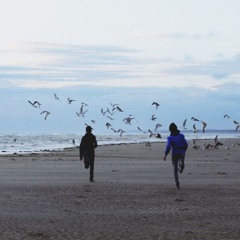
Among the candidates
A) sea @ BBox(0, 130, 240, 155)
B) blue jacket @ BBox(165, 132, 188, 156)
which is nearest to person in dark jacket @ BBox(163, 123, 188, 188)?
blue jacket @ BBox(165, 132, 188, 156)

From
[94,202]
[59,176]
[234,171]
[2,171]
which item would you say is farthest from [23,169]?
[94,202]

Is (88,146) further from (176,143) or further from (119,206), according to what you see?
(119,206)

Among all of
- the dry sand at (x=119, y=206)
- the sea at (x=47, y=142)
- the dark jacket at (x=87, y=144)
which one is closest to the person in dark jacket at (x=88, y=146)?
the dark jacket at (x=87, y=144)

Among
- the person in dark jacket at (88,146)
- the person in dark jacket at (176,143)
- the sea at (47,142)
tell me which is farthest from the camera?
the sea at (47,142)

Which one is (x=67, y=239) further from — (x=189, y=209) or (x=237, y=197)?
(x=237, y=197)

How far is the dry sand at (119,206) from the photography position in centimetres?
1220

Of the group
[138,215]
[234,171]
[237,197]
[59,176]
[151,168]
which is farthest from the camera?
[151,168]

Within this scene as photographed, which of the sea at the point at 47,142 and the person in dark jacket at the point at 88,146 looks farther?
the sea at the point at 47,142

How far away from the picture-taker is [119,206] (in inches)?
629

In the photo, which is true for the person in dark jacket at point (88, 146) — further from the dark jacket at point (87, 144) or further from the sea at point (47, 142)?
the sea at point (47, 142)

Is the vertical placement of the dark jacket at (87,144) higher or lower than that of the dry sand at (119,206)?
higher

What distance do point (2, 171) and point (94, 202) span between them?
1230 cm

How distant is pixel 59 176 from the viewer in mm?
25391

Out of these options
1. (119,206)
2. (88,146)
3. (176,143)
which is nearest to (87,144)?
(88,146)
